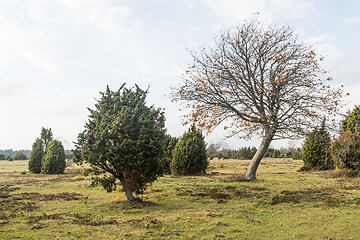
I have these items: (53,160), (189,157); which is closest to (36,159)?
(53,160)

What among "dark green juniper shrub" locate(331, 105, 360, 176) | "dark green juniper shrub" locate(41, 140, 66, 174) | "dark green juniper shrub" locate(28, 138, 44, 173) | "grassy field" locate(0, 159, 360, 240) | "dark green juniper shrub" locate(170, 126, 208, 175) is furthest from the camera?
"dark green juniper shrub" locate(28, 138, 44, 173)

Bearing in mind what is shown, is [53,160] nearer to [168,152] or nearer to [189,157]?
[168,152]

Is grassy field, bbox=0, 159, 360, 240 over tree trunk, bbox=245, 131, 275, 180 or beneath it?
beneath

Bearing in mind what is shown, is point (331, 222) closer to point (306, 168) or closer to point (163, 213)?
point (163, 213)

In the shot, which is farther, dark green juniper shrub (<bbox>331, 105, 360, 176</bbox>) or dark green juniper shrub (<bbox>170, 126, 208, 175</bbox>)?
dark green juniper shrub (<bbox>170, 126, 208, 175</bbox>)

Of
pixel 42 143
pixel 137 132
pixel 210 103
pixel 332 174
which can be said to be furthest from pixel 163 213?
pixel 42 143

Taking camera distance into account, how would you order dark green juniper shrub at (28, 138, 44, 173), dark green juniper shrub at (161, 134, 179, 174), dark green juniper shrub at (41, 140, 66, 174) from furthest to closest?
dark green juniper shrub at (28, 138, 44, 173), dark green juniper shrub at (41, 140, 66, 174), dark green juniper shrub at (161, 134, 179, 174)

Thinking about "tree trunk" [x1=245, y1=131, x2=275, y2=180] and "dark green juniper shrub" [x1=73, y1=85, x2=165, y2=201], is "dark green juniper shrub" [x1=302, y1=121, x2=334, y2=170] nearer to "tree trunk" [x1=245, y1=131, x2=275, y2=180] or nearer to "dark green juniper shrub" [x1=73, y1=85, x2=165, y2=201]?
"tree trunk" [x1=245, y1=131, x2=275, y2=180]

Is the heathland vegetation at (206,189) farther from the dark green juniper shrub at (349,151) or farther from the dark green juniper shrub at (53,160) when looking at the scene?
the dark green juniper shrub at (53,160)

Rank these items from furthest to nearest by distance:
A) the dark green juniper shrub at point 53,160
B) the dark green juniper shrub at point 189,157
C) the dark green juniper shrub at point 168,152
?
the dark green juniper shrub at point 53,160 → the dark green juniper shrub at point 168,152 → the dark green juniper shrub at point 189,157

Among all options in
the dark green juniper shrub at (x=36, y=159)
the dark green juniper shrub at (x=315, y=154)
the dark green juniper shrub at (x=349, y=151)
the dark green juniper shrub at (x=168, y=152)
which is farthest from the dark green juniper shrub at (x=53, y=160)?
the dark green juniper shrub at (x=349, y=151)

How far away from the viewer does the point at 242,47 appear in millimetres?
19688

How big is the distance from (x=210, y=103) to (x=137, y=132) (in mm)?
8651

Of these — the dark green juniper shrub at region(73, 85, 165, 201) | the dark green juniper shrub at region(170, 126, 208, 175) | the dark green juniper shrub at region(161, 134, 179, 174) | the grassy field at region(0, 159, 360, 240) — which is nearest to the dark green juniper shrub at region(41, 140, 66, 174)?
the dark green juniper shrub at region(161, 134, 179, 174)
